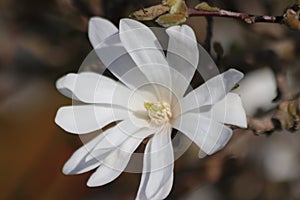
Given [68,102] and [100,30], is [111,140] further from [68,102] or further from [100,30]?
[68,102]

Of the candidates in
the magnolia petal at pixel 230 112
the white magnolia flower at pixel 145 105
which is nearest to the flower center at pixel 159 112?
the white magnolia flower at pixel 145 105

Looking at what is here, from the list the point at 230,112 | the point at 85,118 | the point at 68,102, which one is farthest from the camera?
the point at 68,102

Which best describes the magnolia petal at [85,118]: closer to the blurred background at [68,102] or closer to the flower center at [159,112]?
the flower center at [159,112]

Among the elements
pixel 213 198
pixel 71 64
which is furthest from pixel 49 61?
pixel 213 198

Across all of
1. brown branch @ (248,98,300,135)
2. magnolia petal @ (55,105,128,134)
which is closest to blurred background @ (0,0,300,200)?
brown branch @ (248,98,300,135)

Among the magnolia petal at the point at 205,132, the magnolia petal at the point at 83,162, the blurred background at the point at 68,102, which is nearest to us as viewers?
the magnolia petal at the point at 205,132

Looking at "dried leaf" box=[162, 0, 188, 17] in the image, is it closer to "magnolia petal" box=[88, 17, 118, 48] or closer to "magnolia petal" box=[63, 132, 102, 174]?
"magnolia petal" box=[88, 17, 118, 48]

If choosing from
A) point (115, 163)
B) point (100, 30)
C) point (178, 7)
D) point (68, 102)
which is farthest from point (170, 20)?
point (68, 102)
